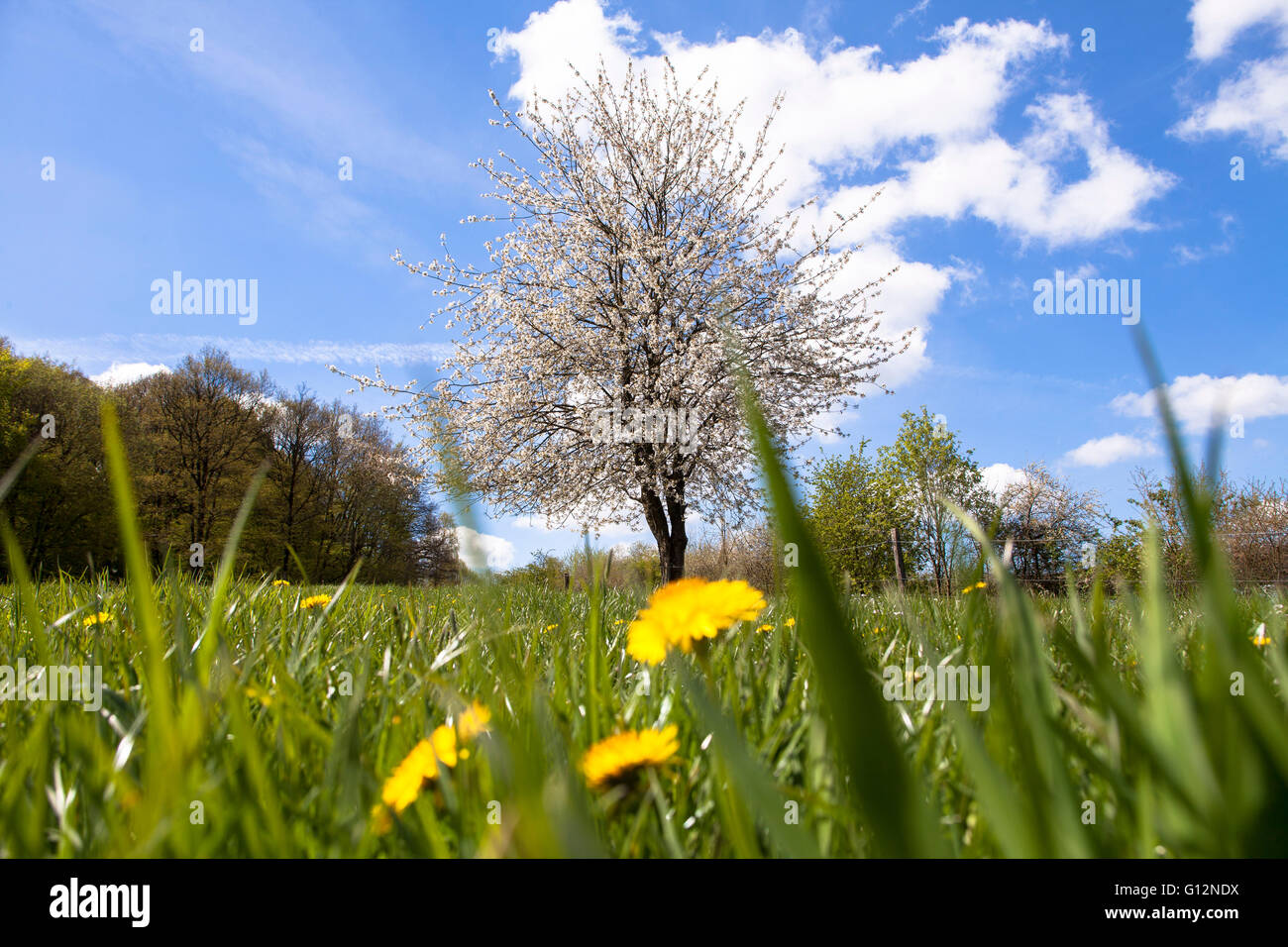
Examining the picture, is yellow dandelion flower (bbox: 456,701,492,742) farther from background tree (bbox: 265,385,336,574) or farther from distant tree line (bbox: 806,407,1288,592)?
background tree (bbox: 265,385,336,574)

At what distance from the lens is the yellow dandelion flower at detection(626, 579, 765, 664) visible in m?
0.77

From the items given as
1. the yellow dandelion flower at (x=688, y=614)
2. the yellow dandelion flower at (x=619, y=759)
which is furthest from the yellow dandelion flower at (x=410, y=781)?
the yellow dandelion flower at (x=688, y=614)

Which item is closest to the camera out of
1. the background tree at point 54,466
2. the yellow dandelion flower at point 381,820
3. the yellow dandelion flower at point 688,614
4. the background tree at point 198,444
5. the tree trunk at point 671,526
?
the yellow dandelion flower at point 381,820

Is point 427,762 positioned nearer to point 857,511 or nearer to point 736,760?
point 736,760

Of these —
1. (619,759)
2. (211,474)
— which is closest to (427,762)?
(619,759)

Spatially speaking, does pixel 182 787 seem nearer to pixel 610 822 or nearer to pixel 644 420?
pixel 610 822

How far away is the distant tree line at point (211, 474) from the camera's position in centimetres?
1858

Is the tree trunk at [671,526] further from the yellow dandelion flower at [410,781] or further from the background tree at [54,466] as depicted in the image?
the background tree at [54,466]

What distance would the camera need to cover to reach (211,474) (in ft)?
73.8

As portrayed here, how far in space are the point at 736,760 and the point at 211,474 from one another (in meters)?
26.3

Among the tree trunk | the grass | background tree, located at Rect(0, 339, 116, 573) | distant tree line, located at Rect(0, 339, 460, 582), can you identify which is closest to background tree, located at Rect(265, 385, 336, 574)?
distant tree line, located at Rect(0, 339, 460, 582)

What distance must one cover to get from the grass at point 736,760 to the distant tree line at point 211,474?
47.9ft
